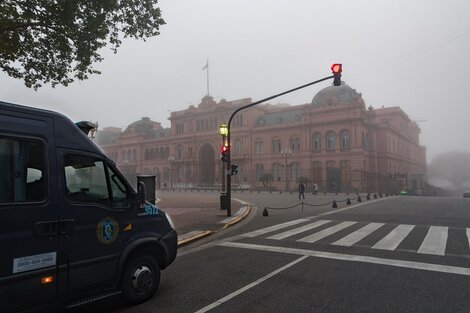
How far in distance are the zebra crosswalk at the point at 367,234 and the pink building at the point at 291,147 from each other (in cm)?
3928

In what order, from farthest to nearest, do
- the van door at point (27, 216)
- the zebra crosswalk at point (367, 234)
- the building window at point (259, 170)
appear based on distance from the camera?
the building window at point (259, 170)
the zebra crosswalk at point (367, 234)
the van door at point (27, 216)

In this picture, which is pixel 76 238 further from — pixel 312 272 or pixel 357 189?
pixel 357 189

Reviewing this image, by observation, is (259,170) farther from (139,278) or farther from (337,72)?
(139,278)

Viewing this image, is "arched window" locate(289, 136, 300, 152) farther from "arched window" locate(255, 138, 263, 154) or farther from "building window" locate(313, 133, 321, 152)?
"arched window" locate(255, 138, 263, 154)

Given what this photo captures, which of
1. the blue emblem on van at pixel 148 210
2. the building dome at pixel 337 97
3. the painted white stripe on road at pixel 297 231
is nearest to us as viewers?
the blue emblem on van at pixel 148 210

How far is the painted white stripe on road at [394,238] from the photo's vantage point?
919 cm

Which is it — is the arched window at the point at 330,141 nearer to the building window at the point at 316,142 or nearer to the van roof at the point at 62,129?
the building window at the point at 316,142

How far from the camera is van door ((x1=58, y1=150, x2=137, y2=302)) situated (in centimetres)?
432

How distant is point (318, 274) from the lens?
6.58 m

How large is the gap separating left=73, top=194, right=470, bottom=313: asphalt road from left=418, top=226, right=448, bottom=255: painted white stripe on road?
0.02 m

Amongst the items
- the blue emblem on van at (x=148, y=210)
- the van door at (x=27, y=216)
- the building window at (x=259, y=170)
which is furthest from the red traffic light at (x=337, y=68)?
the building window at (x=259, y=170)

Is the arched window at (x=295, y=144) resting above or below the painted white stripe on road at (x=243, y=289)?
above

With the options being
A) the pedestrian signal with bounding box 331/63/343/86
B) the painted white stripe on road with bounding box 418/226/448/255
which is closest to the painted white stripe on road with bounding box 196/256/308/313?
the painted white stripe on road with bounding box 418/226/448/255

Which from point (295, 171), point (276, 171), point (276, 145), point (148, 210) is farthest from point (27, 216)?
point (276, 145)
